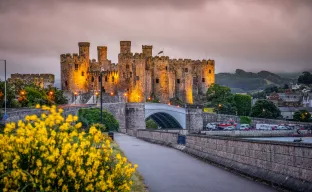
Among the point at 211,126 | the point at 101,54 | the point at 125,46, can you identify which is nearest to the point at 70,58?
the point at 101,54

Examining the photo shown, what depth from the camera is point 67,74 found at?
92312mm

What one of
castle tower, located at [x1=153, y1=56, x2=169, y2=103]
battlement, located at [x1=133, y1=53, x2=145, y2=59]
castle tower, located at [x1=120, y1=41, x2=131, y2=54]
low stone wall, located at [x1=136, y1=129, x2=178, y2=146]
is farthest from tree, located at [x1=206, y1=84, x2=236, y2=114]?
low stone wall, located at [x1=136, y1=129, x2=178, y2=146]

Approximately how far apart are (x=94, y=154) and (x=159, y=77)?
9105 cm

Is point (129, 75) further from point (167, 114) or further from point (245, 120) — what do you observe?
point (245, 120)

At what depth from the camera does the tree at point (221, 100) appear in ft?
359

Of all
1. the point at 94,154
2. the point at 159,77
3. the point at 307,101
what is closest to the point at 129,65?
the point at 159,77

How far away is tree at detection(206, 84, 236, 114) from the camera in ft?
359

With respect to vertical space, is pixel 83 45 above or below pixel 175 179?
above

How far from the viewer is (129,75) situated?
92.2m

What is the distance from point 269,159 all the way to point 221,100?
94.7m

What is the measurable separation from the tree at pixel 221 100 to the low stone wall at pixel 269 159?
3409 inches

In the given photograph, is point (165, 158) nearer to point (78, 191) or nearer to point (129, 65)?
point (78, 191)

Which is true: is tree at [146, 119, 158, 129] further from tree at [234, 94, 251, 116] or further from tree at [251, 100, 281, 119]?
tree at [234, 94, 251, 116]

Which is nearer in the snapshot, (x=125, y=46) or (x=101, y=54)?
(x=125, y=46)
